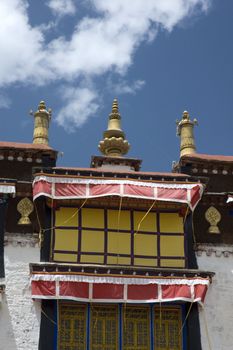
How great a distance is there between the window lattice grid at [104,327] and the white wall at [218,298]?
220 centimetres

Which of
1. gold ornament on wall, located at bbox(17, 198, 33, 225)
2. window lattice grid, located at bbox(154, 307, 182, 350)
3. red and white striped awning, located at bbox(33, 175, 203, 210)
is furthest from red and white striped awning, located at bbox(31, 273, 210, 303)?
red and white striped awning, located at bbox(33, 175, 203, 210)

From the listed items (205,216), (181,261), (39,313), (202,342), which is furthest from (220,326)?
(39,313)

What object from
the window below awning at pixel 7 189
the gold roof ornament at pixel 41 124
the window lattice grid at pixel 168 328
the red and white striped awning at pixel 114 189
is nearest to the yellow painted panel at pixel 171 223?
the red and white striped awning at pixel 114 189

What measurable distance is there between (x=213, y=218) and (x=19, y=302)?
569 centimetres

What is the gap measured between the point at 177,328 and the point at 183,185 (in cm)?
373

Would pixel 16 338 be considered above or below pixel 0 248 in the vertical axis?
below

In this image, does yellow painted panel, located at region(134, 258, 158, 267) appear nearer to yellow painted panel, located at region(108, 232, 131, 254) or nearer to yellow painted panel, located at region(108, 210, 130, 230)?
yellow painted panel, located at region(108, 232, 131, 254)

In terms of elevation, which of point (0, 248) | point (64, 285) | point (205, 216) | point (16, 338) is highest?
point (205, 216)

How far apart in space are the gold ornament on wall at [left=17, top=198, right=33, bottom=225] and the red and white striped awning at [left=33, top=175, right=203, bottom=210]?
57 centimetres

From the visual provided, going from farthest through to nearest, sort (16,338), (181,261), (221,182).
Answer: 1. (221,182)
2. (181,261)
3. (16,338)

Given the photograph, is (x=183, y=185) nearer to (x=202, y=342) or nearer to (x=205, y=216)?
(x=205, y=216)

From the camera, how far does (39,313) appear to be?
17062 mm

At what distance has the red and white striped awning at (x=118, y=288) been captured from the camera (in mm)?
16875

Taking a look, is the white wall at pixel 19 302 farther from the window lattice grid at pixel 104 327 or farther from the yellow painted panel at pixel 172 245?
the yellow painted panel at pixel 172 245
